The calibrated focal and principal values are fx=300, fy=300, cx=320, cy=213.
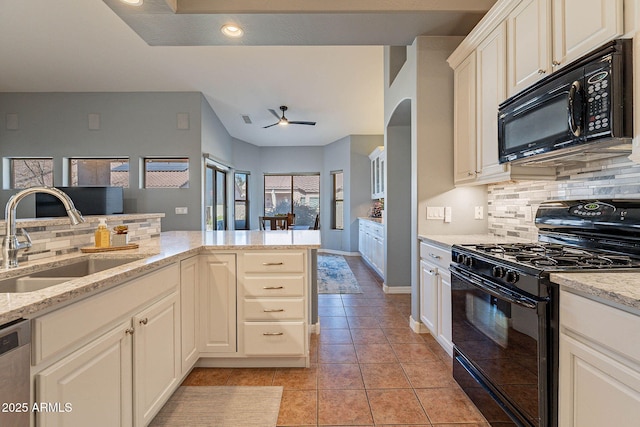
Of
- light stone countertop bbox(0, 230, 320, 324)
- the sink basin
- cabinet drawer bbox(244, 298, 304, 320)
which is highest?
light stone countertop bbox(0, 230, 320, 324)

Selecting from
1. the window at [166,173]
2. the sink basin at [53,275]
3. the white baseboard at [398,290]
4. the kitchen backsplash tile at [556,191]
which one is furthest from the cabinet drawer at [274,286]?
the window at [166,173]

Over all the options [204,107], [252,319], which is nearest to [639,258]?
[252,319]

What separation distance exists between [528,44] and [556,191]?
95 centimetres

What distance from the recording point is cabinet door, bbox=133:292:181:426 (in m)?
1.42

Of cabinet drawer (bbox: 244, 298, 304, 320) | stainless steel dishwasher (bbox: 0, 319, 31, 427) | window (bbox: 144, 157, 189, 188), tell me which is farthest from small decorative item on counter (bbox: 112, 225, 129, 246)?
window (bbox: 144, 157, 189, 188)

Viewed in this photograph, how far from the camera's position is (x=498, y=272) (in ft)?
4.83

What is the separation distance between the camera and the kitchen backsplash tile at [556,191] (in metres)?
1.57

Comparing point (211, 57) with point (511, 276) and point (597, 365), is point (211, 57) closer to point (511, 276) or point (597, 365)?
point (511, 276)

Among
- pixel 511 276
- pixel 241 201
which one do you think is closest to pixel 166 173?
pixel 241 201

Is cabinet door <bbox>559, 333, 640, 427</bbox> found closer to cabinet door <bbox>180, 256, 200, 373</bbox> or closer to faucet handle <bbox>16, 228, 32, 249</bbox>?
cabinet door <bbox>180, 256, 200, 373</bbox>

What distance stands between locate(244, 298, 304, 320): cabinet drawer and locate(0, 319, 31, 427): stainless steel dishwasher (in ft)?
4.36

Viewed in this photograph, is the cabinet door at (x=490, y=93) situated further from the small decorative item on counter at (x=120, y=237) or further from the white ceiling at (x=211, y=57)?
the small decorative item on counter at (x=120, y=237)

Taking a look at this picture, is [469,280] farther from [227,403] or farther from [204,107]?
[204,107]

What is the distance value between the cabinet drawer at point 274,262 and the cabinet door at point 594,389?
1490 mm
